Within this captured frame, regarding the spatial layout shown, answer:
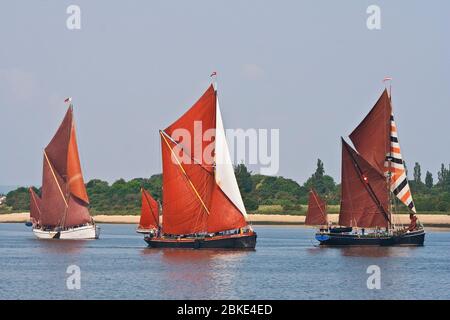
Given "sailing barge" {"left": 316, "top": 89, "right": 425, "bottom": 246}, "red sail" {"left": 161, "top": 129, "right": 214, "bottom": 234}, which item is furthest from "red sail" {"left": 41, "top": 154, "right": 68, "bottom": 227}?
"sailing barge" {"left": 316, "top": 89, "right": 425, "bottom": 246}

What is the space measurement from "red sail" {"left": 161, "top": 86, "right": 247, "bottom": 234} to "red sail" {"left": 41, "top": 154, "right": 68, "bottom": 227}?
88.2ft

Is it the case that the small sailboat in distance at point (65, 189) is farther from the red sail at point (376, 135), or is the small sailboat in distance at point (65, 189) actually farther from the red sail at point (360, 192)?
the red sail at point (376, 135)

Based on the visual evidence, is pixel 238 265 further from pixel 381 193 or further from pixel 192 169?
pixel 381 193

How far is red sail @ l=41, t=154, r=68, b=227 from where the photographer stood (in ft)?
421

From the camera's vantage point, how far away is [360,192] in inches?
4405

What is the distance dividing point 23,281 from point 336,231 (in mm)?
42556

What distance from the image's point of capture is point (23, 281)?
266ft

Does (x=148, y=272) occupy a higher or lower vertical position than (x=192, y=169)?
lower

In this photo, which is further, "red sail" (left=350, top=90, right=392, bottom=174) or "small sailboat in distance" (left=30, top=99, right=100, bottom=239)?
"small sailboat in distance" (left=30, top=99, right=100, bottom=239)

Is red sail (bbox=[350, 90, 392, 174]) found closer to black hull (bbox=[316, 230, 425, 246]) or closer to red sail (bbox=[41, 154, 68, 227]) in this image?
black hull (bbox=[316, 230, 425, 246])

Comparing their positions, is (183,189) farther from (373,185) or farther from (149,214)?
(149,214)

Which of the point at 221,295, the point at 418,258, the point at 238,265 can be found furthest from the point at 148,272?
the point at 418,258

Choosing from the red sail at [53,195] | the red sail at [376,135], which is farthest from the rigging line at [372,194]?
the red sail at [53,195]
